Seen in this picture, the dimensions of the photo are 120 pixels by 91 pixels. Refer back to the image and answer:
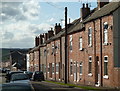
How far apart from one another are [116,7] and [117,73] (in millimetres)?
6471

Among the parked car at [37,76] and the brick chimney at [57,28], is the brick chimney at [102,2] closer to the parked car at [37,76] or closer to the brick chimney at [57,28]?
the parked car at [37,76]

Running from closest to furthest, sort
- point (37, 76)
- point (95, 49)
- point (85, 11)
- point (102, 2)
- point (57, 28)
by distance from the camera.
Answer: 1. point (95, 49)
2. point (102, 2)
3. point (85, 11)
4. point (37, 76)
5. point (57, 28)

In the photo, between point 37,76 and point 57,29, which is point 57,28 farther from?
point 37,76

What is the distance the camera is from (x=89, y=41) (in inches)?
1523

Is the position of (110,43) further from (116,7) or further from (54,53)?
(54,53)

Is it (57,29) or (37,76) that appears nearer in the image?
(37,76)

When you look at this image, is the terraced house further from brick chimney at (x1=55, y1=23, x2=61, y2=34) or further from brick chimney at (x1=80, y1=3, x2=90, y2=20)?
brick chimney at (x1=55, y1=23, x2=61, y2=34)

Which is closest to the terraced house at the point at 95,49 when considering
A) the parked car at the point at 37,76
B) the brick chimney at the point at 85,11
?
the brick chimney at the point at 85,11

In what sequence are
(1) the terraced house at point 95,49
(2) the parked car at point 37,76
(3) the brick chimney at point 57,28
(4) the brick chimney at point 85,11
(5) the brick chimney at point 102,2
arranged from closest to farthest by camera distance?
1. (1) the terraced house at point 95,49
2. (5) the brick chimney at point 102,2
3. (4) the brick chimney at point 85,11
4. (2) the parked car at point 37,76
5. (3) the brick chimney at point 57,28

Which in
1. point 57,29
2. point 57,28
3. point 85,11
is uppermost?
point 85,11

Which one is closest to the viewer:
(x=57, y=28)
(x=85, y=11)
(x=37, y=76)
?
(x=85, y=11)

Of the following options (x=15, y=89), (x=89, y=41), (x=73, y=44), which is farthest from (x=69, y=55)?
(x=15, y=89)

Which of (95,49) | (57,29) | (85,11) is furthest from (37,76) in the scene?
(95,49)

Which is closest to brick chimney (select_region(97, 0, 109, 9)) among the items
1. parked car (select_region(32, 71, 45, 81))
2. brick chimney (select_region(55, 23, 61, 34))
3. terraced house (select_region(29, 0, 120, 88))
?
Result: terraced house (select_region(29, 0, 120, 88))
